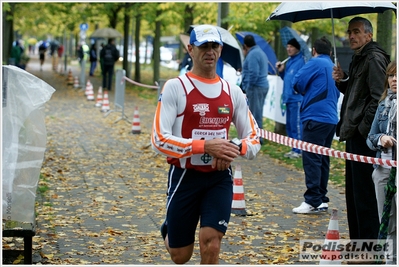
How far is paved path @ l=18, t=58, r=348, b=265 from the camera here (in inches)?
291

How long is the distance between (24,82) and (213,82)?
2.13 metres

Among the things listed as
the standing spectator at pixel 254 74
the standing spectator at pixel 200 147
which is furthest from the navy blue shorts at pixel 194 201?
the standing spectator at pixel 254 74

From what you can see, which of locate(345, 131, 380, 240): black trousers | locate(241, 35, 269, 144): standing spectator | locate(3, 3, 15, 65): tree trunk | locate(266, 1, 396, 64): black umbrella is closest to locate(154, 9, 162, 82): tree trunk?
locate(3, 3, 15, 65): tree trunk

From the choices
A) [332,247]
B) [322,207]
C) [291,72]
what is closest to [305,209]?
[322,207]

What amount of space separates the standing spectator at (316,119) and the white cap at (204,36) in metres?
Answer: 4.01

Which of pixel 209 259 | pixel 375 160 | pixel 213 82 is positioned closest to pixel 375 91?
pixel 375 160

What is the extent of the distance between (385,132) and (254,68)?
883 centimetres

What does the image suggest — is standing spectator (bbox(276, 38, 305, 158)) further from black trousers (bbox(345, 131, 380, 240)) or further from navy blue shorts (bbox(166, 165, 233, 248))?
navy blue shorts (bbox(166, 165, 233, 248))

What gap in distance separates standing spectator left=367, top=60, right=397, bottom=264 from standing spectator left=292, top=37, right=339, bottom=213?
2.88 metres

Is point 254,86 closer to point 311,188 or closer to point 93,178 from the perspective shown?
point 93,178

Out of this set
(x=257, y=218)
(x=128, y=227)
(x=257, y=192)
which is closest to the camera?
(x=128, y=227)

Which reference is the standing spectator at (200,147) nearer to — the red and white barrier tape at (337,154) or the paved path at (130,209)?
the red and white barrier tape at (337,154)

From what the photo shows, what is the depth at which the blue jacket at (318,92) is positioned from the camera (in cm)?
Result: 938

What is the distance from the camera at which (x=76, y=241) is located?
7.79 meters
